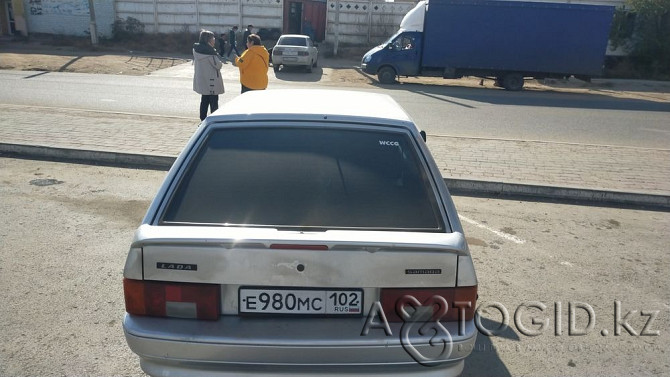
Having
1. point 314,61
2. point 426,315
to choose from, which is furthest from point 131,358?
point 314,61

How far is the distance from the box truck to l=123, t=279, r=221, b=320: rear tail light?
60.5 ft

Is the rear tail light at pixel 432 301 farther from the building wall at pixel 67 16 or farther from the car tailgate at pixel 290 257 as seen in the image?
the building wall at pixel 67 16

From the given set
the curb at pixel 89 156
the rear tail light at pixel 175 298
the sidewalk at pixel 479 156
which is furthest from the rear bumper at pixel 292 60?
the rear tail light at pixel 175 298

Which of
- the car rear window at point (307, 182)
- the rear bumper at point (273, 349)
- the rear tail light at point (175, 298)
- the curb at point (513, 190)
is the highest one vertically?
the car rear window at point (307, 182)

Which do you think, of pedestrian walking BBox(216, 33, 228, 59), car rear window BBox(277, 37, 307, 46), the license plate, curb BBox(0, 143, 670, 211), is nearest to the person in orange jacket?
curb BBox(0, 143, 670, 211)

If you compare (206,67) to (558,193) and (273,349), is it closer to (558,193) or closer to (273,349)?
(558,193)

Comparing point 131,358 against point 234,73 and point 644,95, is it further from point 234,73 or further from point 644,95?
point 644,95

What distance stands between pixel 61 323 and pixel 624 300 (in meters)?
4.29

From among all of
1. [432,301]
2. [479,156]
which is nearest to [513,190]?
[479,156]

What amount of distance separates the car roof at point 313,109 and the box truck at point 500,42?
1700 centimetres

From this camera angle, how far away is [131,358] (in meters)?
3.33

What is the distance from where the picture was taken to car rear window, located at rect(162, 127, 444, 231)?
2627mm

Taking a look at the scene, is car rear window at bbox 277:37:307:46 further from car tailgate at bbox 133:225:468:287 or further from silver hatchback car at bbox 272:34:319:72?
car tailgate at bbox 133:225:468:287

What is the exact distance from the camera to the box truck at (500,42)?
20.0 metres
